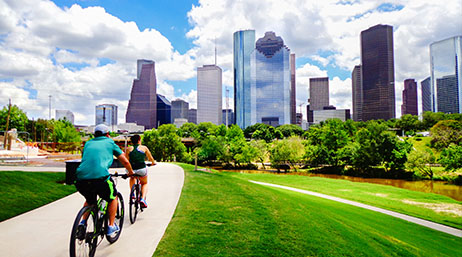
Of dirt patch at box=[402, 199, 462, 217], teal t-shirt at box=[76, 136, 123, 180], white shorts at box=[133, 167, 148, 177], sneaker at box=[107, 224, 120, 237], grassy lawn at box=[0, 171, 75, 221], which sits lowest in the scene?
dirt patch at box=[402, 199, 462, 217]

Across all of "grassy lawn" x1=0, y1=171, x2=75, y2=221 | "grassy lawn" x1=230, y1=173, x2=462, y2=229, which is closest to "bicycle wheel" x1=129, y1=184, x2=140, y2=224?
"grassy lawn" x1=0, y1=171, x2=75, y2=221

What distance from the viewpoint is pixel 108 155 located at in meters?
5.00

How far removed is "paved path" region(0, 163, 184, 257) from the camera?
207 inches

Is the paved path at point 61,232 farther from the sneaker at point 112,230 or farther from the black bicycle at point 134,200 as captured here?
the sneaker at point 112,230

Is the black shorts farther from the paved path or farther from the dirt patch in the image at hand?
the dirt patch

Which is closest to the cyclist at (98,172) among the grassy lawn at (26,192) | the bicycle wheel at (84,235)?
the bicycle wheel at (84,235)

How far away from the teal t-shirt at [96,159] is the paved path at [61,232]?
1593 mm

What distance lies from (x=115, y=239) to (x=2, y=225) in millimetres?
3587

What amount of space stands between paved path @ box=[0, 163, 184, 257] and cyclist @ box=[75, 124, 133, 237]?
69cm

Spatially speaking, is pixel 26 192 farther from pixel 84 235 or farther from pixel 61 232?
pixel 84 235

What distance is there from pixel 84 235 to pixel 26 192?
734cm

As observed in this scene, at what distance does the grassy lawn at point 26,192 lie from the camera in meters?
8.20

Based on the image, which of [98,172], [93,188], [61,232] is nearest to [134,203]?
[61,232]

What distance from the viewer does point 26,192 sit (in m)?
9.79
